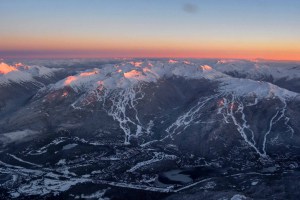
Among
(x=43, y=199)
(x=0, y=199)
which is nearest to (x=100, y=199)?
(x=43, y=199)

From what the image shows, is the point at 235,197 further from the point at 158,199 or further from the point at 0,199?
the point at 0,199

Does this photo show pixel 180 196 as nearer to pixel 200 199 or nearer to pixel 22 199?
pixel 200 199

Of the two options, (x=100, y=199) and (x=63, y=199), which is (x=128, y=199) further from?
(x=63, y=199)

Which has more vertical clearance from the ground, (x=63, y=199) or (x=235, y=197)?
A: (x=235, y=197)

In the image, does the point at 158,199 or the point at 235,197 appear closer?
the point at 235,197

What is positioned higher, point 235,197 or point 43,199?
point 235,197

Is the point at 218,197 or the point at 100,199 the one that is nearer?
the point at 218,197

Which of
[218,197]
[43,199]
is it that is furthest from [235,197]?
[43,199]
